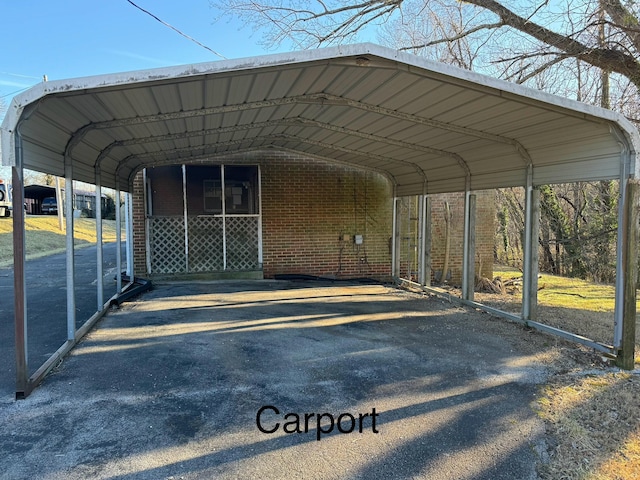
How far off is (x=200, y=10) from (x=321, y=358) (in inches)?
343

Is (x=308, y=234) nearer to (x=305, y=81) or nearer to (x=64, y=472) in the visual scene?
(x=305, y=81)

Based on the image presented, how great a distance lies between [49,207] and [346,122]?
35371 millimetres

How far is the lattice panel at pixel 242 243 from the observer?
9.50 m

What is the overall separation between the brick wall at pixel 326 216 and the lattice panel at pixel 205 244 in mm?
546

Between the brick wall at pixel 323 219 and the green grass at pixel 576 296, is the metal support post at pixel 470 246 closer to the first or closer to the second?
the green grass at pixel 576 296

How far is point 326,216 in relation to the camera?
A: 9.80 metres

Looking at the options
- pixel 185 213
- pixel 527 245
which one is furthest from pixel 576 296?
pixel 185 213

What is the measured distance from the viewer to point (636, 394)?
3469 mm

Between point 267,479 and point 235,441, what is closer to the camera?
A: point 267,479

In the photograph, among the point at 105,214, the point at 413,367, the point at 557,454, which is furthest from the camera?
the point at 105,214

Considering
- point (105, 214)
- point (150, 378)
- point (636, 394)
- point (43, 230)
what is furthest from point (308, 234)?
point (105, 214)

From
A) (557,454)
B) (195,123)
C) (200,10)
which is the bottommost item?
(557,454)

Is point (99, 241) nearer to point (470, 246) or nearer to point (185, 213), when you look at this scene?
point (185, 213)

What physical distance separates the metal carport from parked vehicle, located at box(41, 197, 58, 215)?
3230cm
